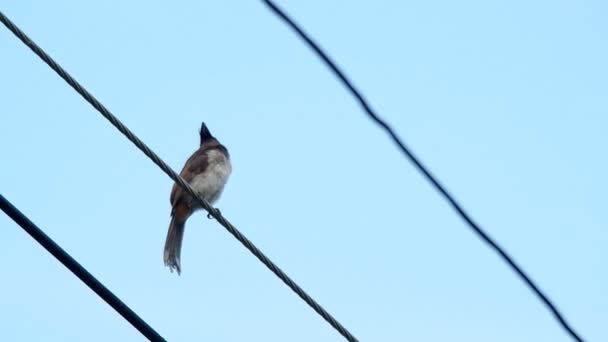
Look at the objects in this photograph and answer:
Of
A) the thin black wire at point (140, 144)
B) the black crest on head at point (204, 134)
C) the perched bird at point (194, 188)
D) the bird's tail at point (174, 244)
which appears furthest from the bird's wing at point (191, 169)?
the thin black wire at point (140, 144)

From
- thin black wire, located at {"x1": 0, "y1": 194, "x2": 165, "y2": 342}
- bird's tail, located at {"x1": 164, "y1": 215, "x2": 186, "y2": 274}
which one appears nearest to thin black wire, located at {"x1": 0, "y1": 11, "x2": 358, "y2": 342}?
thin black wire, located at {"x1": 0, "y1": 194, "x2": 165, "y2": 342}

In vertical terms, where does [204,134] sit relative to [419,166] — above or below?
above

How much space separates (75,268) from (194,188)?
22.6ft

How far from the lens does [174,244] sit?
→ 1023 cm

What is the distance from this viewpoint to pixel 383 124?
3.49m

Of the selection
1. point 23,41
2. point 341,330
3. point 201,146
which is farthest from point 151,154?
point 201,146

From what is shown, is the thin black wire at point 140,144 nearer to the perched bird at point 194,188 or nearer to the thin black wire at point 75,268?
the thin black wire at point 75,268

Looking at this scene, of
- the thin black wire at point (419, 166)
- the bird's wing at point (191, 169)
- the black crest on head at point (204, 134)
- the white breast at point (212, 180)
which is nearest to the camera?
the thin black wire at point (419, 166)

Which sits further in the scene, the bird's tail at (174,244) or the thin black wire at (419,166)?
the bird's tail at (174,244)

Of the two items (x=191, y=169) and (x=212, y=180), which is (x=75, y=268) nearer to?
(x=212, y=180)

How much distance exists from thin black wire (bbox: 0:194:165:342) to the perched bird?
21.1 ft

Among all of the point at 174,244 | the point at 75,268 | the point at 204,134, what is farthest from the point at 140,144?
the point at 204,134

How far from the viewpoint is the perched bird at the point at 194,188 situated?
399 inches

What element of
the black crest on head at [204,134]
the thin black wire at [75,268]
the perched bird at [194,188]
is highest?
the black crest on head at [204,134]
